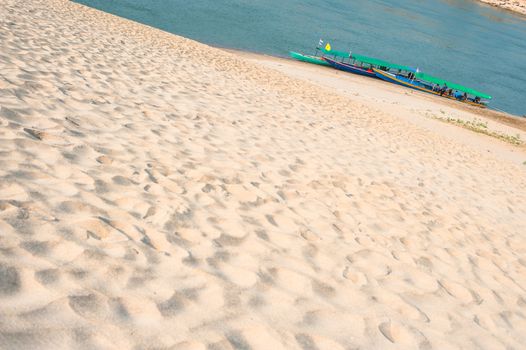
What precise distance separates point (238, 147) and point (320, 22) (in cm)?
4091

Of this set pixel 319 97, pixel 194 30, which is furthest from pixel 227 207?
pixel 194 30

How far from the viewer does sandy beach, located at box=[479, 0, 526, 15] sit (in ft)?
346

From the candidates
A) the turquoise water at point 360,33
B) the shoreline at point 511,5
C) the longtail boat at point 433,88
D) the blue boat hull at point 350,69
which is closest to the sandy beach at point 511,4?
the shoreline at point 511,5

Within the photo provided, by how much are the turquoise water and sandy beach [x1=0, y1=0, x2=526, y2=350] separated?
20.6 metres

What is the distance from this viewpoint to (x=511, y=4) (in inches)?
4250

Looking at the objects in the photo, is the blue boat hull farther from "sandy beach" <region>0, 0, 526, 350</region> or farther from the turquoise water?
"sandy beach" <region>0, 0, 526, 350</region>

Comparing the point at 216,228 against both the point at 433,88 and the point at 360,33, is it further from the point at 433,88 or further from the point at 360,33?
the point at 360,33

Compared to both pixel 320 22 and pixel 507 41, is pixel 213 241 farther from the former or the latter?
pixel 507 41

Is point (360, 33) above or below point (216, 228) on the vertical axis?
above

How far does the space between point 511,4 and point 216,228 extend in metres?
129

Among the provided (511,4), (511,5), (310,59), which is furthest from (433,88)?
(511,4)

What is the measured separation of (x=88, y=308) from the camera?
7.94 feet

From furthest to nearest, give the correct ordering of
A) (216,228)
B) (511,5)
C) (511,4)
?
(511,4), (511,5), (216,228)

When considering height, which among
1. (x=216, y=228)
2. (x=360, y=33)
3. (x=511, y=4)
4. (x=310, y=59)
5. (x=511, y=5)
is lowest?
(x=216, y=228)
